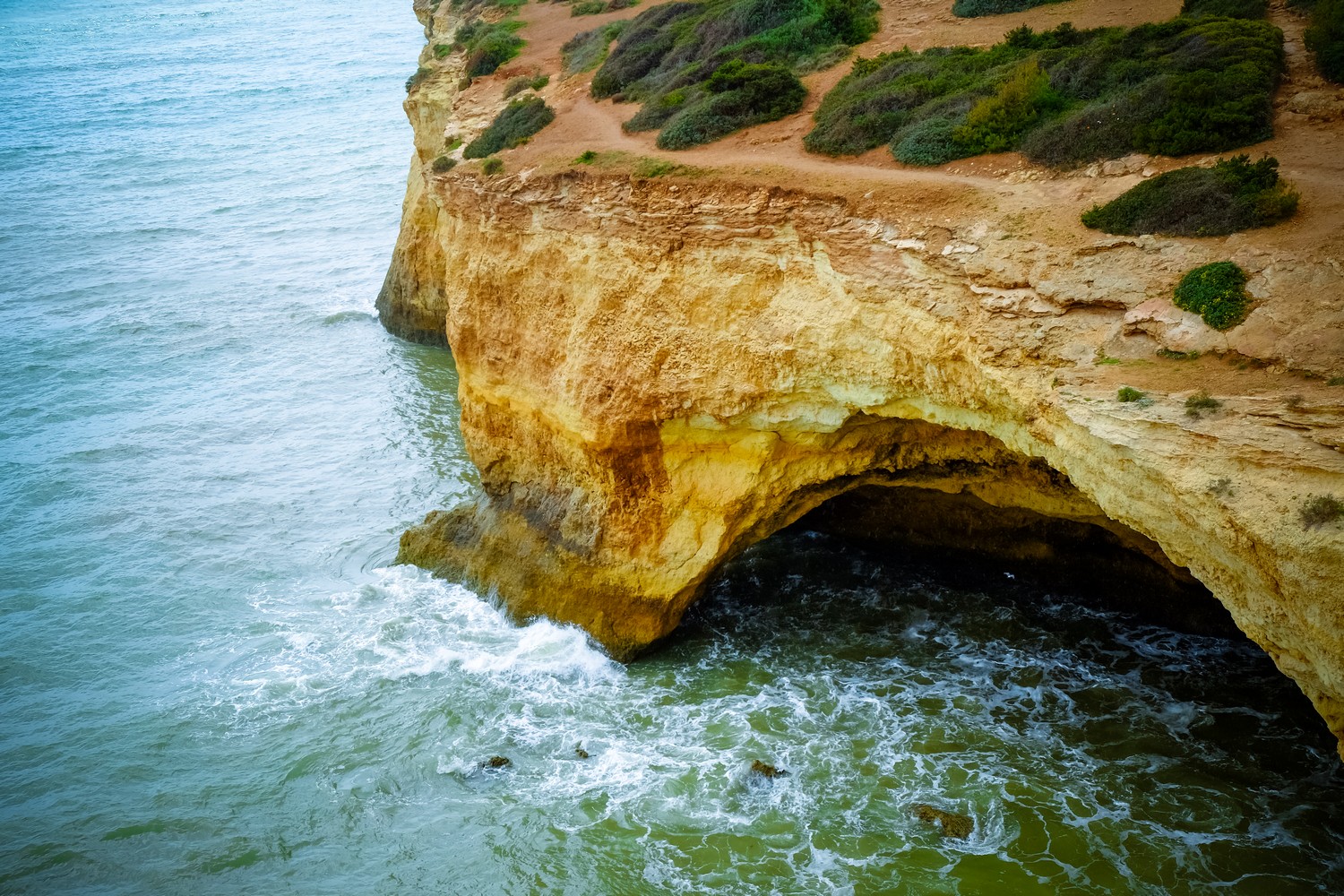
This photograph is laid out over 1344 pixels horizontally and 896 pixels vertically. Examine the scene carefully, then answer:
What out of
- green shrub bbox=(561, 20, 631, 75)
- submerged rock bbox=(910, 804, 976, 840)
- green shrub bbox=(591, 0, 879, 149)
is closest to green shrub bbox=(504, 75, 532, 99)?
green shrub bbox=(561, 20, 631, 75)

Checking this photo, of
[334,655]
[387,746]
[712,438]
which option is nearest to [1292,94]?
[712,438]

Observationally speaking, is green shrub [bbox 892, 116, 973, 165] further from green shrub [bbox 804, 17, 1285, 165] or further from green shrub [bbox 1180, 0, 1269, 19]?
green shrub [bbox 1180, 0, 1269, 19]

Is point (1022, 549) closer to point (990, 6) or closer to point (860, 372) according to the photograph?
point (860, 372)

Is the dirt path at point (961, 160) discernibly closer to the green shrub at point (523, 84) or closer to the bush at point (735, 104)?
the bush at point (735, 104)

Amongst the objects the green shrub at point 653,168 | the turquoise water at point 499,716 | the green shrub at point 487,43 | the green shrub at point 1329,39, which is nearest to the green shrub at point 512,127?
the green shrub at point 653,168

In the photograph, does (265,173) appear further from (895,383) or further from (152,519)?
(895,383)
